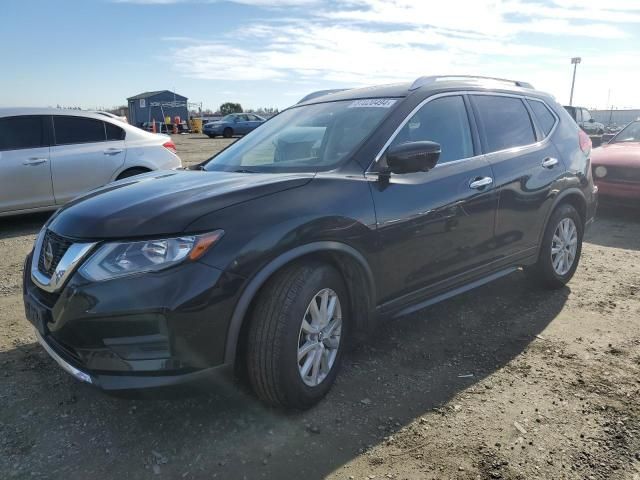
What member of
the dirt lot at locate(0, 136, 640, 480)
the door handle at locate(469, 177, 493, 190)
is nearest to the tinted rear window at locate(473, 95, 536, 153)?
the door handle at locate(469, 177, 493, 190)

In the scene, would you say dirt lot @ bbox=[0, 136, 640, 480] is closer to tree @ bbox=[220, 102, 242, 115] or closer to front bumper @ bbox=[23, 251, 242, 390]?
front bumper @ bbox=[23, 251, 242, 390]

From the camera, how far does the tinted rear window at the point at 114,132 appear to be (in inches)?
301

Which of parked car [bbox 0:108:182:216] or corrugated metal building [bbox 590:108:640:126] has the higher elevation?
corrugated metal building [bbox 590:108:640:126]

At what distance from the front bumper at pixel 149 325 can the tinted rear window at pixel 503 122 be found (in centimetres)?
250

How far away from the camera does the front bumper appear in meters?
2.33

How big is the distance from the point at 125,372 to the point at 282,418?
→ 89cm

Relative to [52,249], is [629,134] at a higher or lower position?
higher

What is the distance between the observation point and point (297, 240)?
105 inches

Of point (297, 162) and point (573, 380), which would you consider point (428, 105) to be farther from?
point (573, 380)

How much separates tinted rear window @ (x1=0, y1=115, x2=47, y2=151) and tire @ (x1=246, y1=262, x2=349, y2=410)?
5.83 meters

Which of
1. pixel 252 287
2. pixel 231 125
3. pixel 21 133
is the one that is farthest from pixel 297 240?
pixel 231 125

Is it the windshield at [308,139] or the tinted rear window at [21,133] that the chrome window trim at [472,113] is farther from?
the tinted rear window at [21,133]

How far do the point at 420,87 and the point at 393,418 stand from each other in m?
2.17

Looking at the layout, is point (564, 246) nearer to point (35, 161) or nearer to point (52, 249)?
point (52, 249)
